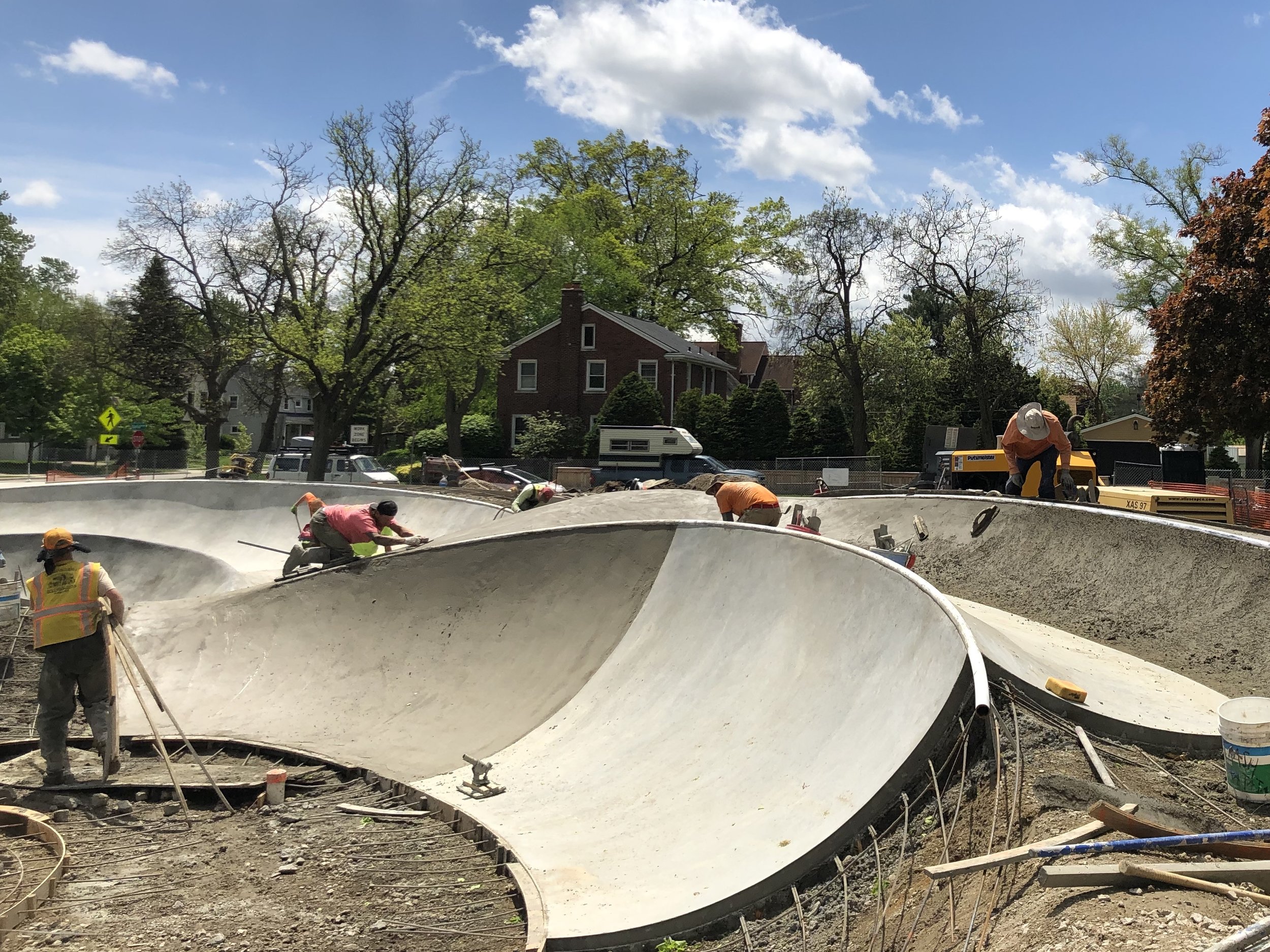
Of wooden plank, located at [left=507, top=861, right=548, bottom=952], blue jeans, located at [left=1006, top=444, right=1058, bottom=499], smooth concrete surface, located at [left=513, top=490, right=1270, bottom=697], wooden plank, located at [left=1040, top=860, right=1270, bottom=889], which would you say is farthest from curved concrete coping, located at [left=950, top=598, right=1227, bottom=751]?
blue jeans, located at [left=1006, top=444, right=1058, bottom=499]

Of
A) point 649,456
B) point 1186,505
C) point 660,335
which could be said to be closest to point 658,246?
point 660,335

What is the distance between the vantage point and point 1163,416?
987 inches

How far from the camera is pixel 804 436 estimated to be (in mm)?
40156

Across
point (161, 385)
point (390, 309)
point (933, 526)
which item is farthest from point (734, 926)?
point (161, 385)

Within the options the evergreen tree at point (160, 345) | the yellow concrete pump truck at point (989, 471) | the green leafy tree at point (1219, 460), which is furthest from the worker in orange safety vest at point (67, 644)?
the evergreen tree at point (160, 345)

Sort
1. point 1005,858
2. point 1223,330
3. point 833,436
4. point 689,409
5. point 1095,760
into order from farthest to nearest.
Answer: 1. point 689,409
2. point 833,436
3. point 1223,330
4. point 1095,760
5. point 1005,858

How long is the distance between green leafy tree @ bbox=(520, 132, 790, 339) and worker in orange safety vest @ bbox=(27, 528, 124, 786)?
146ft

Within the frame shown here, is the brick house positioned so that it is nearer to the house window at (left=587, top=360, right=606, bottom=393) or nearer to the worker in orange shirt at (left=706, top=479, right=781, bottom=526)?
the house window at (left=587, top=360, right=606, bottom=393)

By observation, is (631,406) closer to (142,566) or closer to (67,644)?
(142,566)

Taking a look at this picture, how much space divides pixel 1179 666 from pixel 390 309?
27.7 metres

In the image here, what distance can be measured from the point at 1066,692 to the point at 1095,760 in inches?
24.9

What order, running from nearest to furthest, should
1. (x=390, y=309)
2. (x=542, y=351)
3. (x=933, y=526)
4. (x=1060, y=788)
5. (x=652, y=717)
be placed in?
1. (x=1060, y=788)
2. (x=652, y=717)
3. (x=933, y=526)
4. (x=390, y=309)
5. (x=542, y=351)

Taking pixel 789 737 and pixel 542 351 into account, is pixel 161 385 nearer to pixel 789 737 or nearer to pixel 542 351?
pixel 542 351

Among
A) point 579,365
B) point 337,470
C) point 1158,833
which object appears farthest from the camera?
point 579,365
